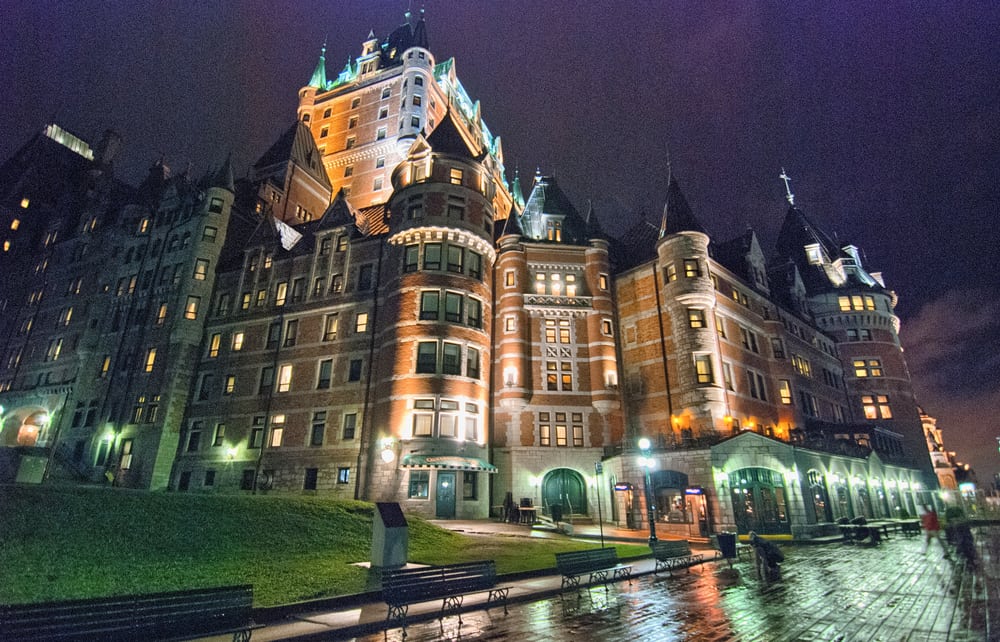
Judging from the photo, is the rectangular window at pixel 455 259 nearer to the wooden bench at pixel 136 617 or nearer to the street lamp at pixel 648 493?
the street lamp at pixel 648 493

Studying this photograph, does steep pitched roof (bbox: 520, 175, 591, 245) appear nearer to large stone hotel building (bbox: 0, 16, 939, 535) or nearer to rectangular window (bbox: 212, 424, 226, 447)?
large stone hotel building (bbox: 0, 16, 939, 535)

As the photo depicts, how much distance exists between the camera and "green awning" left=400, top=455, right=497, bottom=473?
3019 centimetres

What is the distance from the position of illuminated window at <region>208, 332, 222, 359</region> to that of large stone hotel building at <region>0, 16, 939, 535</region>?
0.26 metres

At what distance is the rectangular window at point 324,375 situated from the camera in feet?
119

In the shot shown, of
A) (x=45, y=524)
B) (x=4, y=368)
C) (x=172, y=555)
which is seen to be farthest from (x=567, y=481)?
(x=4, y=368)

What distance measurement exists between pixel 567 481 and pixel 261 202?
39949 millimetres

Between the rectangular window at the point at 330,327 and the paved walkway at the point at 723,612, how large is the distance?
27.5 meters

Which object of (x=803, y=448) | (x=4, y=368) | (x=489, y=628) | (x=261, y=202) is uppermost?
(x=261, y=202)

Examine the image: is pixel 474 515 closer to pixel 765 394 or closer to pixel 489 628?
pixel 489 628

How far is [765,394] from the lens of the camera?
139 ft

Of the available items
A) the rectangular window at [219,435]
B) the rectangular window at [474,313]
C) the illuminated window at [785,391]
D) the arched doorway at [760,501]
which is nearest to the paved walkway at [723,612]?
the arched doorway at [760,501]

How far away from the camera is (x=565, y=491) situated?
35.5 m

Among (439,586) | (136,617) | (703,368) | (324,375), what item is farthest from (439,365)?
(136,617)

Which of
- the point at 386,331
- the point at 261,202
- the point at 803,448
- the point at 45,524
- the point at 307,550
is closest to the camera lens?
the point at 45,524
